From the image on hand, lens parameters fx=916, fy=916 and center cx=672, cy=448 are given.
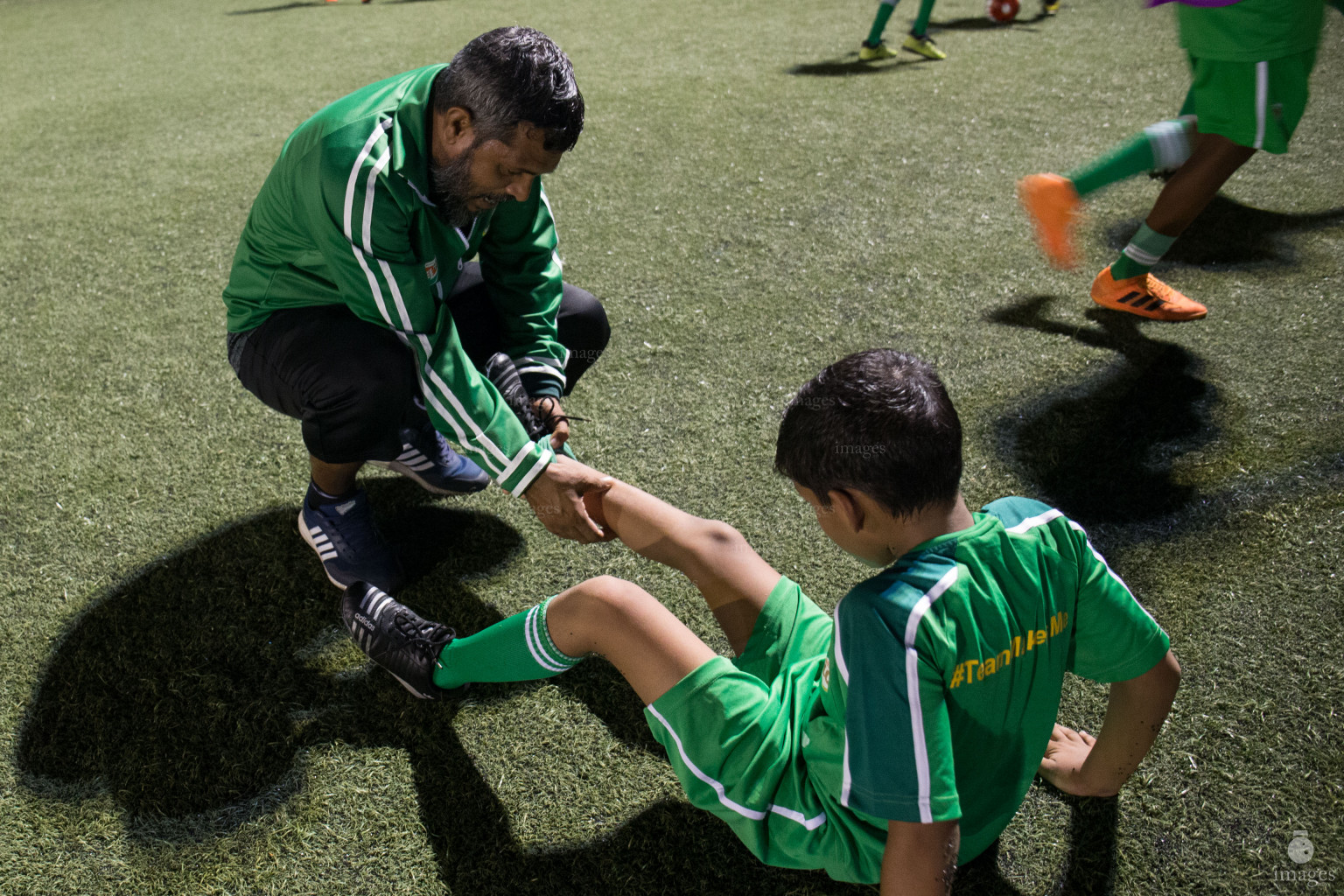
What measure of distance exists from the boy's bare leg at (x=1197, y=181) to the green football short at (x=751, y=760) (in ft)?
6.27

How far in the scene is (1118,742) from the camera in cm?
Result: 122

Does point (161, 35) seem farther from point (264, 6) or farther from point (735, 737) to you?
point (735, 737)

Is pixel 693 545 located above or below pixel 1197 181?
below

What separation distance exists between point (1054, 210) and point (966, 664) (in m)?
2.04

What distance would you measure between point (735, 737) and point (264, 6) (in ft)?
25.8

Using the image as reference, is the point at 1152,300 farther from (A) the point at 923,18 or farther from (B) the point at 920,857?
(A) the point at 923,18

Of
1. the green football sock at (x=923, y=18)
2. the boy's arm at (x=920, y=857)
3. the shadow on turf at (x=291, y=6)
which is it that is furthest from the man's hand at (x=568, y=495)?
the shadow on turf at (x=291, y=6)

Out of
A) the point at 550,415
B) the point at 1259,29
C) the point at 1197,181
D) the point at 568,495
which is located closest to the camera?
the point at 568,495

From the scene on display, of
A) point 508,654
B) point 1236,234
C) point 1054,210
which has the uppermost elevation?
point 1054,210

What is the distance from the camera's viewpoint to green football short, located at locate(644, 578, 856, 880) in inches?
42.6

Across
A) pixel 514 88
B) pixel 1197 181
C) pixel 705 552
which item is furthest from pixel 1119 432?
pixel 514 88

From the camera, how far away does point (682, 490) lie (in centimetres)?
203

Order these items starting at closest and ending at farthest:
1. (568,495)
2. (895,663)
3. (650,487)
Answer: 1. (895,663)
2. (568,495)
3. (650,487)

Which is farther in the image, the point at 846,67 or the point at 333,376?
the point at 846,67
